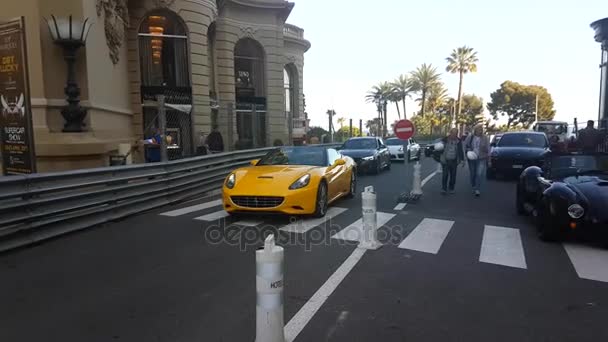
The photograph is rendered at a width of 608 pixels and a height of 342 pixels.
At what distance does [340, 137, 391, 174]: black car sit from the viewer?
16.2 metres

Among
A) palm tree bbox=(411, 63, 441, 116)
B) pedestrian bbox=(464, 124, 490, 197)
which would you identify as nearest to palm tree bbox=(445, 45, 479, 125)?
palm tree bbox=(411, 63, 441, 116)

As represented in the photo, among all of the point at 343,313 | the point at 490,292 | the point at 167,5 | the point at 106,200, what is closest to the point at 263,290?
the point at 343,313

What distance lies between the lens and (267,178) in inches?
320

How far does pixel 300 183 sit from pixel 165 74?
16.0 metres

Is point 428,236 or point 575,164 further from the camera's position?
point 575,164

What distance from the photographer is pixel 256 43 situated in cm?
2750

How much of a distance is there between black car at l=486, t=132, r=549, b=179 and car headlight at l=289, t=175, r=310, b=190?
8510mm

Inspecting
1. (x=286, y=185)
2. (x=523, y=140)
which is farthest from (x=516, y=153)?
(x=286, y=185)

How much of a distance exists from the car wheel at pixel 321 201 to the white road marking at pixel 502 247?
277 cm

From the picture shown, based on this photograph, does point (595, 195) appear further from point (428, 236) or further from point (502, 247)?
point (428, 236)

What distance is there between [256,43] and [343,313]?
2532 cm

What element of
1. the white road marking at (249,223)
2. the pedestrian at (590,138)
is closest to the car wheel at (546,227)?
the white road marking at (249,223)

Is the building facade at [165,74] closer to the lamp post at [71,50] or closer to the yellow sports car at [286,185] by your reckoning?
the lamp post at [71,50]

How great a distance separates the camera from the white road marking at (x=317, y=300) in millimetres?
3684
